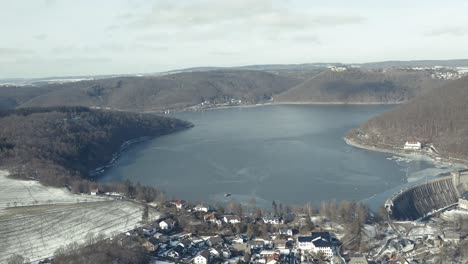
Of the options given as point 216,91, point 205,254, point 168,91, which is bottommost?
point 205,254

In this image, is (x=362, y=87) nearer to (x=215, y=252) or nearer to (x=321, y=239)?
(x=321, y=239)

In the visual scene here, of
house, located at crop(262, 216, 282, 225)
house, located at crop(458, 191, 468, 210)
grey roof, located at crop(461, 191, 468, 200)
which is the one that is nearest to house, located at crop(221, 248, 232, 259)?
house, located at crop(262, 216, 282, 225)

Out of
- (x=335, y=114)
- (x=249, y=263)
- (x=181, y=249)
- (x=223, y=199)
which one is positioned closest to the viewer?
(x=249, y=263)

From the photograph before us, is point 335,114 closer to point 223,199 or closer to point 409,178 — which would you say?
point 409,178

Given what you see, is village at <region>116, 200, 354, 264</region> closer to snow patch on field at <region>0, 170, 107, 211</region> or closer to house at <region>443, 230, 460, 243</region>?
house at <region>443, 230, 460, 243</region>

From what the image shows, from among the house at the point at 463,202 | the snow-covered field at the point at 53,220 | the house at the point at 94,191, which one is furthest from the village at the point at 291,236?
the house at the point at 94,191

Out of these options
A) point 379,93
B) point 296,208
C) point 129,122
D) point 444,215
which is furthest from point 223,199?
point 379,93

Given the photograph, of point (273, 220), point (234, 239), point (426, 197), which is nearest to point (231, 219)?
point (273, 220)
